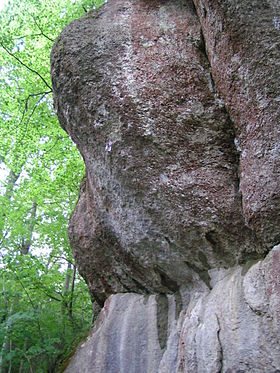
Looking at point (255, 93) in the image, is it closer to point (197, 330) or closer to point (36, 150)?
point (197, 330)

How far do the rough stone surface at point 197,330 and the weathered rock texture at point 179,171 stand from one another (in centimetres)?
1

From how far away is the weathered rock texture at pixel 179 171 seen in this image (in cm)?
332

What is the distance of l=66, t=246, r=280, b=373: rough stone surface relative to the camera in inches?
119

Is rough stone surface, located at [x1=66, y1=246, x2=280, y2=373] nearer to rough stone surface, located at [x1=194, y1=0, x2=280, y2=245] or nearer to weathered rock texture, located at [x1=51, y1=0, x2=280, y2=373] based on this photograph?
weathered rock texture, located at [x1=51, y1=0, x2=280, y2=373]

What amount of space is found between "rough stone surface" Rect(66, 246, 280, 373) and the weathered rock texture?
0.05ft

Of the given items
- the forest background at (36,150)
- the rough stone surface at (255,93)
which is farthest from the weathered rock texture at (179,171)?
the forest background at (36,150)

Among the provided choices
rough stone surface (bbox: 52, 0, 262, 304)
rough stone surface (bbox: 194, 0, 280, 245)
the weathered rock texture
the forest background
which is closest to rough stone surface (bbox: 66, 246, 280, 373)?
the weathered rock texture

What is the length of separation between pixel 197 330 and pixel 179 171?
166 cm

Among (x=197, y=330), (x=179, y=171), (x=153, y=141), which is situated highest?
(x=153, y=141)

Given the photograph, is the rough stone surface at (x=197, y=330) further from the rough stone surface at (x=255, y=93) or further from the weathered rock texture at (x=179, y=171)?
the rough stone surface at (x=255, y=93)

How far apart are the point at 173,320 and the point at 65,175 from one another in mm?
6844

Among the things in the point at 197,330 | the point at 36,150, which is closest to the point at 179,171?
the point at 197,330

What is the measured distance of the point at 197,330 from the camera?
3656 millimetres

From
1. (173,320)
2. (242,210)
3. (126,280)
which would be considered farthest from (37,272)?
(242,210)
